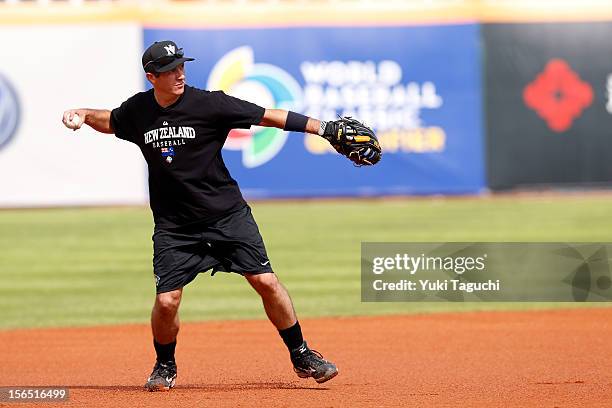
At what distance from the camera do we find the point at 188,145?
6395 millimetres

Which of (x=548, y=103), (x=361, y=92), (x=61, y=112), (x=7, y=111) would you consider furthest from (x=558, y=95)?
(x=7, y=111)

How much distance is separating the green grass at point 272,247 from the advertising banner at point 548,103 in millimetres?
521

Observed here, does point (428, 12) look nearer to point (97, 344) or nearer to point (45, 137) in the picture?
point (45, 137)

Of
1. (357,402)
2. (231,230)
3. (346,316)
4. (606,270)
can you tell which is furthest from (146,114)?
(606,270)

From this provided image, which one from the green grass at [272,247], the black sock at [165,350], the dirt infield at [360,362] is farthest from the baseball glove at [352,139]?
the green grass at [272,247]

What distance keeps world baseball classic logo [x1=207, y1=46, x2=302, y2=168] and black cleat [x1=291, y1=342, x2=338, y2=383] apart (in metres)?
11.8

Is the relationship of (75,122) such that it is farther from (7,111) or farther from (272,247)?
(7,111)

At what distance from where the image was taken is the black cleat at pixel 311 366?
6578 millimetres

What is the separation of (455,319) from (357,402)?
393 centimetres

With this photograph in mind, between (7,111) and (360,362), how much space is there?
1143 cm

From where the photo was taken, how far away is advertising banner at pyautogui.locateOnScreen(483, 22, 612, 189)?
19.0 m

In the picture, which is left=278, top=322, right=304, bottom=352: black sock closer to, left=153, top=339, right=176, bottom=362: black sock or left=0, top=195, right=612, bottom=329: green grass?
left=153, top=339, right=176, bottom=362: black sock

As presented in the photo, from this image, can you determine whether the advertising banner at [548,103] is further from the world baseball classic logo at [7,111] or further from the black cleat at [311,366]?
the black cleat at [311,366]

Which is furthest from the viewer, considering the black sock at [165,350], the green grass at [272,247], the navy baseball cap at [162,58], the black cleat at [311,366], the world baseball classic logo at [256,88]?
the world baseball classic logo at [256,88]
